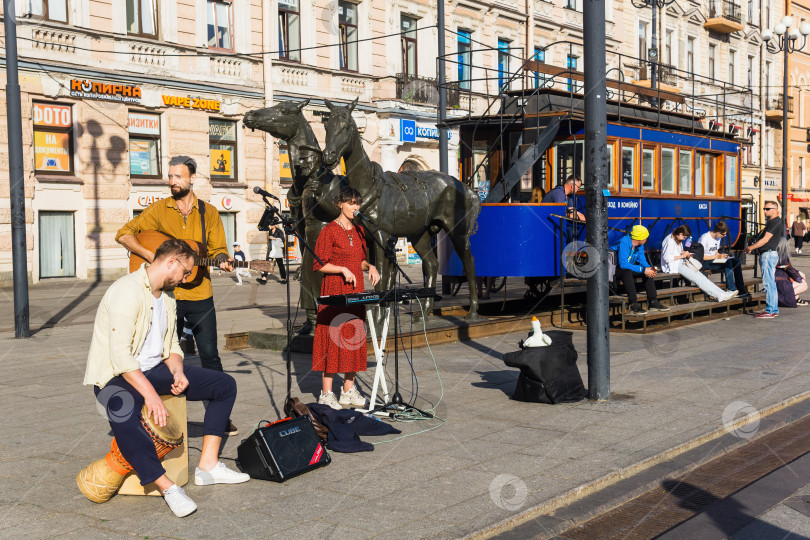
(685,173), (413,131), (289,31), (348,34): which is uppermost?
(348,34)

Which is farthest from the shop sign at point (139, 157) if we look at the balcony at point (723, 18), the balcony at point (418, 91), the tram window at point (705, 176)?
the balcony at point (723, 18)

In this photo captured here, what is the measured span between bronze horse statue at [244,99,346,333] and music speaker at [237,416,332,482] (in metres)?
4.49

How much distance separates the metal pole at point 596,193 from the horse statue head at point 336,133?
2633 millimetres

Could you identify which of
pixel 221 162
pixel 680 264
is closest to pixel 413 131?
pixel 221 162

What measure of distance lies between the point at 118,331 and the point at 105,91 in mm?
20476

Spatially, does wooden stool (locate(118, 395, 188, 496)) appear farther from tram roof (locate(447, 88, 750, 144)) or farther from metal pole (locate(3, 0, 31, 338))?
tram roof (locate(447, 88, 750, 144))

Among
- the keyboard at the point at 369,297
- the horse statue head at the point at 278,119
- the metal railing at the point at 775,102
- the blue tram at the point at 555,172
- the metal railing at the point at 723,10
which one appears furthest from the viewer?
the metal railing at the point at 775,102

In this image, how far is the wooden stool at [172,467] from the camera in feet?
18.5

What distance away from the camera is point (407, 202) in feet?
39.0

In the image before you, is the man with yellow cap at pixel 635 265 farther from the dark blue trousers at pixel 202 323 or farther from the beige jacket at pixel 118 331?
the beige jacket at pixel 118 331

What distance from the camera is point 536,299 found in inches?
636

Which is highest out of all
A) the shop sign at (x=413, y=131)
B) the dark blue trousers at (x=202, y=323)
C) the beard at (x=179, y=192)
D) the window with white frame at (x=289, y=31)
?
the window with white frame at (x=289, y=31)

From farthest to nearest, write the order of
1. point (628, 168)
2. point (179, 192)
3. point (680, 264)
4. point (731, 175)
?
1. point (731, 175)
2. point (628, 168)
3. point (680, 264)
4. point (179, 192)

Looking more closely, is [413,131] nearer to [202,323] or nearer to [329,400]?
[329,400]
